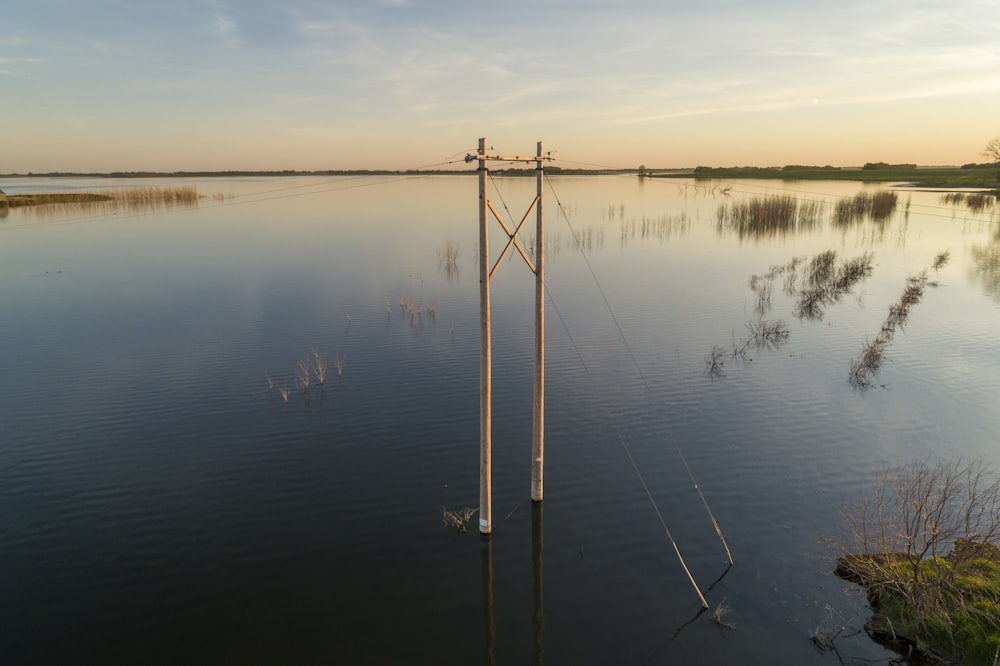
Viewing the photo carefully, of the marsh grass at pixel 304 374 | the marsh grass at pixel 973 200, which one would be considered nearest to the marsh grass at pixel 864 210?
the marsh grass at pixel 973 200

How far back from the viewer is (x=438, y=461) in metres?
16.7

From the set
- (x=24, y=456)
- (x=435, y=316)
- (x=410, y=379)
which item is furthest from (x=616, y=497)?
(x=435, y=316)

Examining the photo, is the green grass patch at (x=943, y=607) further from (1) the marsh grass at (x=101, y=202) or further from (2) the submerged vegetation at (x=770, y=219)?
(1) the marsh grass at (x=101, y=202)

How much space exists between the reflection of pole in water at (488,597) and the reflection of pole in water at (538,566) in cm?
81

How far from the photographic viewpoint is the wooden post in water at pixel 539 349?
40.3ft

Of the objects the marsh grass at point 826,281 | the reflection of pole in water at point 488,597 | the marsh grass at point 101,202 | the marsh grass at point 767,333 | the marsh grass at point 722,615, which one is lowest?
the reflection of pole in water at point 488,597

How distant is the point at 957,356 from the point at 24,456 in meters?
33.6

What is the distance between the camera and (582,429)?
18656 mm

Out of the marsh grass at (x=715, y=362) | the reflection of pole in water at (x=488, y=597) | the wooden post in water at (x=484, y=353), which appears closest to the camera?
the reflection of pole in water at (x=488, y=597)

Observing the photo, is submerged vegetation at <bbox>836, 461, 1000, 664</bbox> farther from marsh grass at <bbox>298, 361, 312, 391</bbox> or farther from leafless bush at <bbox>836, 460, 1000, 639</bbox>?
marsh grass at <bbox>298, 361, 312, 391</bbox>

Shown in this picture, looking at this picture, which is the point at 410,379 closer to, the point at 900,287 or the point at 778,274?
the point at 778,274

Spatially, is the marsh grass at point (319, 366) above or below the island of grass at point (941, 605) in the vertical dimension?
above

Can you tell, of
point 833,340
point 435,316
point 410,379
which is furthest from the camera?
point 435,316

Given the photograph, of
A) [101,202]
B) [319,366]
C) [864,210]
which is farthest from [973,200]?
[101,202]
